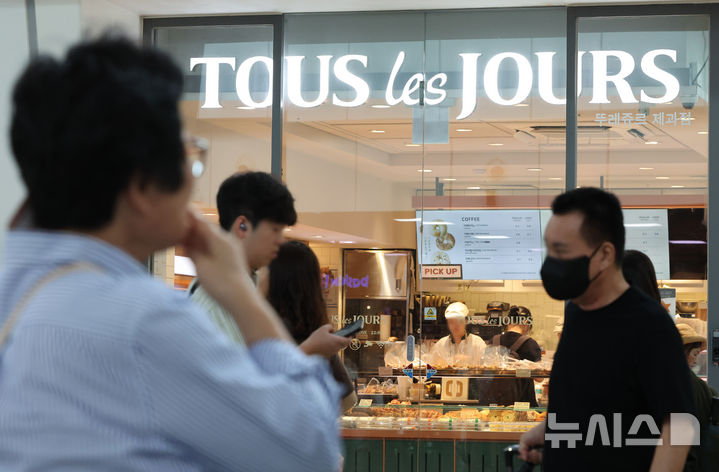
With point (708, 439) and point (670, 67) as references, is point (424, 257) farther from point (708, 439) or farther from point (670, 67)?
point (708, 439)

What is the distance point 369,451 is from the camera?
5.70 meters

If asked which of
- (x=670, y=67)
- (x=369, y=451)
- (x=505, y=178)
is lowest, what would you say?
(x=369, y=451)

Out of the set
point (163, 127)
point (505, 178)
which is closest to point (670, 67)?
point (505, 178)

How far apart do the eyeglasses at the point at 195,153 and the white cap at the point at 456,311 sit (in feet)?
15.8

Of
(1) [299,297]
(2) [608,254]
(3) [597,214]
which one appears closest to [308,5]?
(1) [299,297]

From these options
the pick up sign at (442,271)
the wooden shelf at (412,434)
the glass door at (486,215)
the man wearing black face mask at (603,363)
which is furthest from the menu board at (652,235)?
the man wearing black face mask at (603,363)

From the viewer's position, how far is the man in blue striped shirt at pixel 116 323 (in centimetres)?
85

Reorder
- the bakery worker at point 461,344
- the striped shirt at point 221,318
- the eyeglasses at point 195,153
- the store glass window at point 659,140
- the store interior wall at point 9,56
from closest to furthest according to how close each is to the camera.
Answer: the eyeglasses at point 195,153 < the striped shirt at point 221,318 < the store interior wall at point 9,56 < the store glass window at point 659,140 < the bakery worker at point 461,344

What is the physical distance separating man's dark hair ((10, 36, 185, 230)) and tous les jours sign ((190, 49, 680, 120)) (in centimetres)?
507

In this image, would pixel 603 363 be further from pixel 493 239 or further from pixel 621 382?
pixel 493 239

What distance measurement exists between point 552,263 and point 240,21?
402 cm

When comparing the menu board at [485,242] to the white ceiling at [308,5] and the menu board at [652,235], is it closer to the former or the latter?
the menu board at [652,235]

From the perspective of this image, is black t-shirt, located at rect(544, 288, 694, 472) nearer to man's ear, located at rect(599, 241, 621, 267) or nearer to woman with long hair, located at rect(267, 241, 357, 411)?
man's ear, located at rect(599, 241, 621, 267)

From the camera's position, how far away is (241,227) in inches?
93.7
